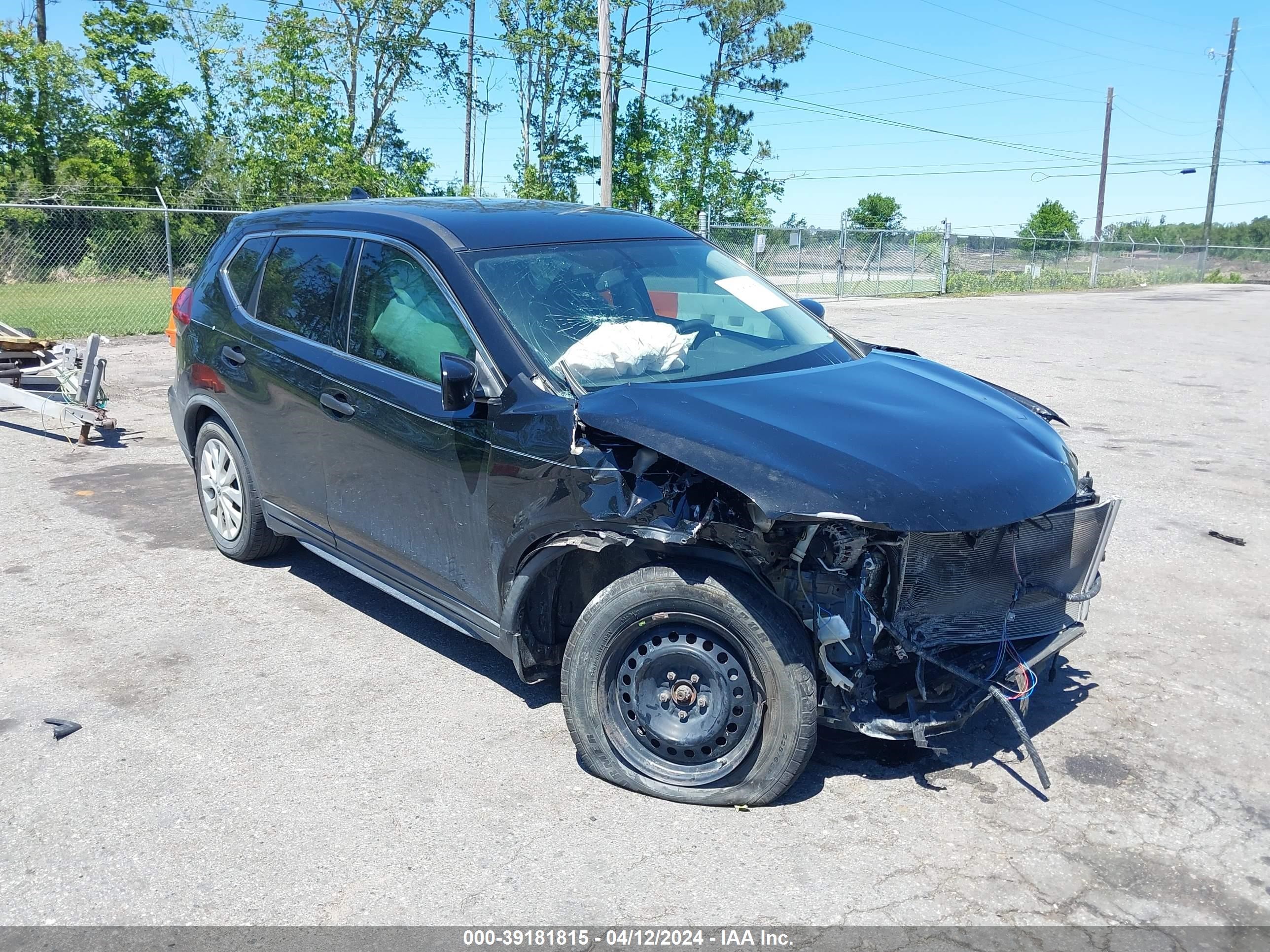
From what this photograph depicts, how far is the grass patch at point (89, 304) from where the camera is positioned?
677 inches

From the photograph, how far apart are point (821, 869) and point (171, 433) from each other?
309 inches

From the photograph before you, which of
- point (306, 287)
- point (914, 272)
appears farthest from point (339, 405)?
point (914, 272)

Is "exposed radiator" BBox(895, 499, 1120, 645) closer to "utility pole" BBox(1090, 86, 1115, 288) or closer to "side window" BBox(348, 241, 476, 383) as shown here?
"side window" BBox(348, 241, 476, 383)

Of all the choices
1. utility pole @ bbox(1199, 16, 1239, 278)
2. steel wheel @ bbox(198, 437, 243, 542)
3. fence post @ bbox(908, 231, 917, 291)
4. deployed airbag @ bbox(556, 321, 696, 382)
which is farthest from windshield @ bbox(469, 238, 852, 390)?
utility pole @ bbox(1199, 16, 1239, 278)

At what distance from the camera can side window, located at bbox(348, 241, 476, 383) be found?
4.07m

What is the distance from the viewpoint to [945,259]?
33188 millimetres

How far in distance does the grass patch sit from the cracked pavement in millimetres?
12539

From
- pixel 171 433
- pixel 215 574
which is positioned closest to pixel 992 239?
pixel 171 433

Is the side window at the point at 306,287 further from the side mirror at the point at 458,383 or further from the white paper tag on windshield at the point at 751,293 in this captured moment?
the white paper tag on windshield at the point at 751,293

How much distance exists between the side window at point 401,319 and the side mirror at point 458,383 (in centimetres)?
15

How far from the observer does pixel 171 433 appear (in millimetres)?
9234

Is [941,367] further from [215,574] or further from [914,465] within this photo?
[215,574]

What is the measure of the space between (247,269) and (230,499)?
1244mm

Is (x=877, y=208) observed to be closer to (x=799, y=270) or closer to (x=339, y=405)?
(x=799, y=270)
